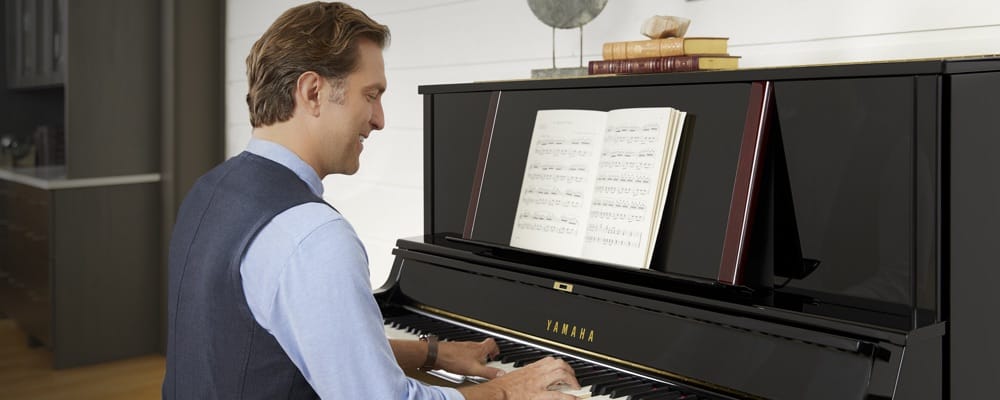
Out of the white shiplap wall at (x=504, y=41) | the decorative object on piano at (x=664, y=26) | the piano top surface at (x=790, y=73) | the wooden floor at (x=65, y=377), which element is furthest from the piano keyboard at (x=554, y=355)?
the wooden floor at (x=65, y=377)

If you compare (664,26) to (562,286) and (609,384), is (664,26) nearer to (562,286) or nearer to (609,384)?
(562,286)

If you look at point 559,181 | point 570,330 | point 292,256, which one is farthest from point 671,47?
point 292,256

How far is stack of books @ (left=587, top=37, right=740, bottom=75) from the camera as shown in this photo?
5.94ft

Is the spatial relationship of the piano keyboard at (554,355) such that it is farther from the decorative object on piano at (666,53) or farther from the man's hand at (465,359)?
the decorative object on piano at (666,53)

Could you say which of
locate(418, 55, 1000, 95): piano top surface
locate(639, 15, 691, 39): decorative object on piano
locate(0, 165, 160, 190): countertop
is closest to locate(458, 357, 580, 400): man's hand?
locate(418, 55, 1000, 95): piano top surface

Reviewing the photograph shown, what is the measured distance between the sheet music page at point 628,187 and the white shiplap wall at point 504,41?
0.56 metres

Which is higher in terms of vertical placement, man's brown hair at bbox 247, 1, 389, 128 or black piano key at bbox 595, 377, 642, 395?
man's brown hair at bbox 247, 1, 389, 128

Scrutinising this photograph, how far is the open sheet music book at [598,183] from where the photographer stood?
176 cm

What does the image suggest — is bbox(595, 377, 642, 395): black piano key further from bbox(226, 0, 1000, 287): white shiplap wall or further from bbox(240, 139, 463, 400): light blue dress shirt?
bbox(226, 0, 1000, 287): white shiplap wall

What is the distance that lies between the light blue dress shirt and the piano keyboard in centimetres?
46

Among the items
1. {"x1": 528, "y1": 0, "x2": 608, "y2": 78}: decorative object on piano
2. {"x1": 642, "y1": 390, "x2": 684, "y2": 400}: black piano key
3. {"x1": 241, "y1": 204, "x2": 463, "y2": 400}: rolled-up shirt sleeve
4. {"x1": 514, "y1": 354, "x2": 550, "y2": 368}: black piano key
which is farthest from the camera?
{"x1": 528, "y1": 0, "x2": 608, "y2": 78}: decorative object on piano

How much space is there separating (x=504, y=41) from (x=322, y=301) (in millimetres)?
1870

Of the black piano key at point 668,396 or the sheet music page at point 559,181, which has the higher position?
the sheet music page at point 559,181

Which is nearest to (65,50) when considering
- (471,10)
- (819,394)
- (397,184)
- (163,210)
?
(163,210)
